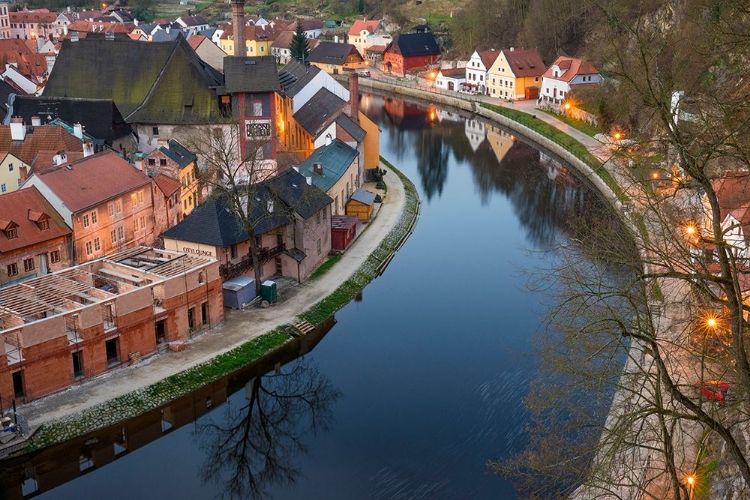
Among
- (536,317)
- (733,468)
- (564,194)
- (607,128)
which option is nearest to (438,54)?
(607,128)

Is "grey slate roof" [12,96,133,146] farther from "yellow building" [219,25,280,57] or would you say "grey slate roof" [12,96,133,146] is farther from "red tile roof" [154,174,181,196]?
"yellow building" [219,25,280,57]

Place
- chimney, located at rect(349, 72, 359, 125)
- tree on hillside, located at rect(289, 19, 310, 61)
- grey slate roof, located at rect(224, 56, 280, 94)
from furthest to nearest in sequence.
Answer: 1. tree on hillside, located at rect(289, 19, 310, 61)
2. chimney, located at rect(349, 72, 359, 125)
3. grey slate roof, located at rect(224, 56, 280, 94)

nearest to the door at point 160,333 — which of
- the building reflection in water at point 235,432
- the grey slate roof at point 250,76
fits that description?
the building reflection in water at point 235,432

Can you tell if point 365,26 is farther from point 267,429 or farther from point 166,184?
point 267,429

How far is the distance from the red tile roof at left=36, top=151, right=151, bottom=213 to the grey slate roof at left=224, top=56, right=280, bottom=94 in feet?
44.0

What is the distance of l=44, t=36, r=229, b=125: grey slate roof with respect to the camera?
5312 centimetres

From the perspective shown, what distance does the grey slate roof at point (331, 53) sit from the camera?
323 feet

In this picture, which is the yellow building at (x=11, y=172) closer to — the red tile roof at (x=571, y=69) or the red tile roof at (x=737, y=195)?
the red tile roof at (x=737, y=195)

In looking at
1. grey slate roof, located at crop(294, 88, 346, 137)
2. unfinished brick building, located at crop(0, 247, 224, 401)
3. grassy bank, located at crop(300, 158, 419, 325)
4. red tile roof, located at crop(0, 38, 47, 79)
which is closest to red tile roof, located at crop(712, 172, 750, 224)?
grassy bank, located at crop(300, 158, 419, 325)

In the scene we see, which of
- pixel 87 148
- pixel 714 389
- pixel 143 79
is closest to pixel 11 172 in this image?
pixel 87 148

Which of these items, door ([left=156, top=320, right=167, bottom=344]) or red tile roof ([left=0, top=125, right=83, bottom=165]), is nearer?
door ([left=156, top=320, right=167, bottom=344])

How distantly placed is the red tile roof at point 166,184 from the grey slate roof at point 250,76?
11635 millimetres

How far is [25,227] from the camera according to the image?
3312 centimetres

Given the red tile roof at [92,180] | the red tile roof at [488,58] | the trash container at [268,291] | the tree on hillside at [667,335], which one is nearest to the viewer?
A: the tree on hillside at [667,335]
